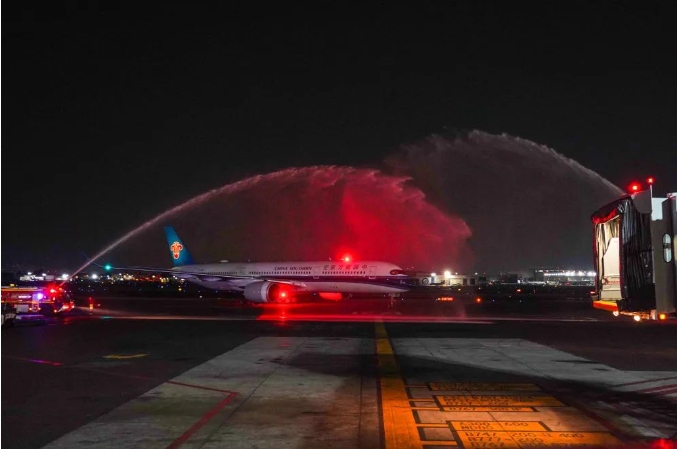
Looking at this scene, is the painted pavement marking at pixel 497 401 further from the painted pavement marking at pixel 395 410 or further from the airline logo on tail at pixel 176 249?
the airline logo on tail at pixel 176 249

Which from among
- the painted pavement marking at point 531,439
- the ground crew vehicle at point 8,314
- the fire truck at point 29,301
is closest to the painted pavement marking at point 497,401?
the painted pavement marking at point 531,439

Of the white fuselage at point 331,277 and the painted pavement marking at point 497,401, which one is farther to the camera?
the white fuselage at point 331,277

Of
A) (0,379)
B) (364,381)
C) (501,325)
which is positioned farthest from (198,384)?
(501,325)

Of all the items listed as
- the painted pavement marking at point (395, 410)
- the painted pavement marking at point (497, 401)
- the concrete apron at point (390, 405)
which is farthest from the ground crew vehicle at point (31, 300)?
the painted pavement marking at point (497, 401)

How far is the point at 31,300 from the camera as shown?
31.6 m

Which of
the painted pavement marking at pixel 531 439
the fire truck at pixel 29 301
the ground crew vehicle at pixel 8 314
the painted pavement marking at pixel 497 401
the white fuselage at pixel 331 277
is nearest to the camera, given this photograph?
the painted pavement marking at pixel 531 439

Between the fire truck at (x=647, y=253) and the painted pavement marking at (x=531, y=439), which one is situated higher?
the fire truck at (x=647, y=253)

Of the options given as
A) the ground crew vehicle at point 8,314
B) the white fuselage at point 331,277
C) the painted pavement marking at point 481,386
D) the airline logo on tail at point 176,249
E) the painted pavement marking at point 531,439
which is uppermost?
the airline logo on tail at point 176,249

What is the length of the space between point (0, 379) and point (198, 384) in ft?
15.5

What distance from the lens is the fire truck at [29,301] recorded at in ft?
98.7

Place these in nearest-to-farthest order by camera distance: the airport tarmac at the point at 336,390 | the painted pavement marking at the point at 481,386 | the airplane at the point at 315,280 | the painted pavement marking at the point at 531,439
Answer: the painted pavement marking at the point at 531,439, the airport tarmac at the point at 336,390, the painted pavement marking at the point at 481,386, the airplane at the point at 315,280

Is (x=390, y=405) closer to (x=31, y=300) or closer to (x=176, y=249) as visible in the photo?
(x=31, y=300)

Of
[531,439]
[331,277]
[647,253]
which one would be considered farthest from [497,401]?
[331,277]

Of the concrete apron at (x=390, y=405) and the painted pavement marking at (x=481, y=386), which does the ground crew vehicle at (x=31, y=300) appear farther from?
the painted pavement marking at (x=481, y=386)
